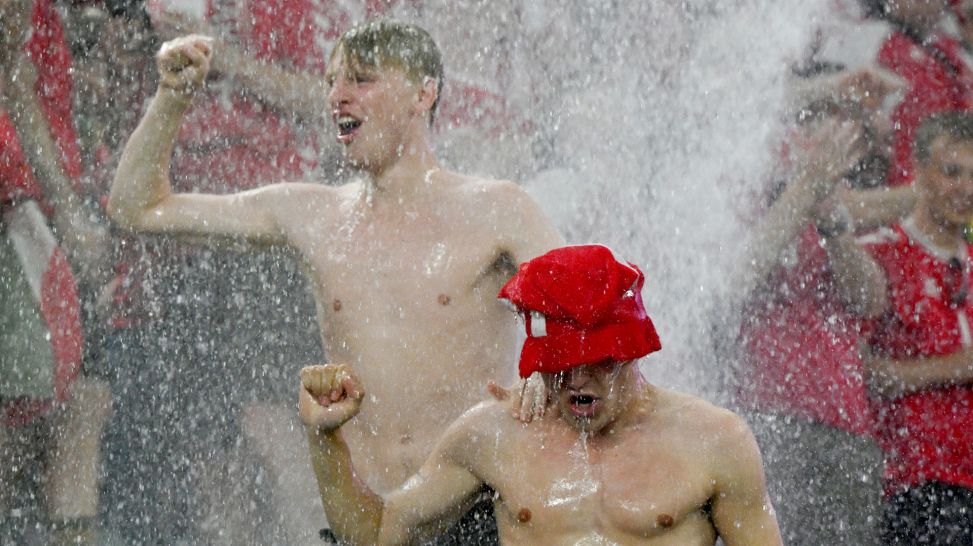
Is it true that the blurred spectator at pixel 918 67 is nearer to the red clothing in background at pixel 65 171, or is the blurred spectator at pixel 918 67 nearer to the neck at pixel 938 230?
the neck at pixel 938 230

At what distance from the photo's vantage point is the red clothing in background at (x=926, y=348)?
16.0 feet

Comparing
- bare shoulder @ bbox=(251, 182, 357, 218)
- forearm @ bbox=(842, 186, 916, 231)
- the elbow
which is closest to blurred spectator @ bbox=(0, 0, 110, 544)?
the elbow

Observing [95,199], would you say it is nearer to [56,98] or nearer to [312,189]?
[56,98]

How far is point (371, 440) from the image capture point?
4152mm

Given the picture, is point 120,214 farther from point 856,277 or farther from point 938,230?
point 938,230

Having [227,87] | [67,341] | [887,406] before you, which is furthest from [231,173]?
[887,406]

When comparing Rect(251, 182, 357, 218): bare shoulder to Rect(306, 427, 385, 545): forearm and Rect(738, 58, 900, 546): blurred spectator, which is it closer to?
Rect(306, 427, 385, 545): forearm

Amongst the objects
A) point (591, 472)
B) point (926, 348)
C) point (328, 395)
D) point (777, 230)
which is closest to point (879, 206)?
point (777, 230)

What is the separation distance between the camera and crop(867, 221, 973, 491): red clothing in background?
193 inches

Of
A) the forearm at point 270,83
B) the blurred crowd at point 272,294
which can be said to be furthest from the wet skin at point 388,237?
the forearm at point 270,83

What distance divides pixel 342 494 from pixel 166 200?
1.29 metres

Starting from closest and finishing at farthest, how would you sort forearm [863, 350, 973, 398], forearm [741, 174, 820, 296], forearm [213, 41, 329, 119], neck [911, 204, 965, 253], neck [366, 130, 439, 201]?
neck [366, 130, 439, 201], forearm [863, 350, 973, 398], neck [911, 204, 965, 253], forearm [741, 174, 820, 296], forearm [213, 41, 329, 119]

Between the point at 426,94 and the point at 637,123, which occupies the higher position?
the point at 426,94

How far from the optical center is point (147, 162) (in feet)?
14.2
